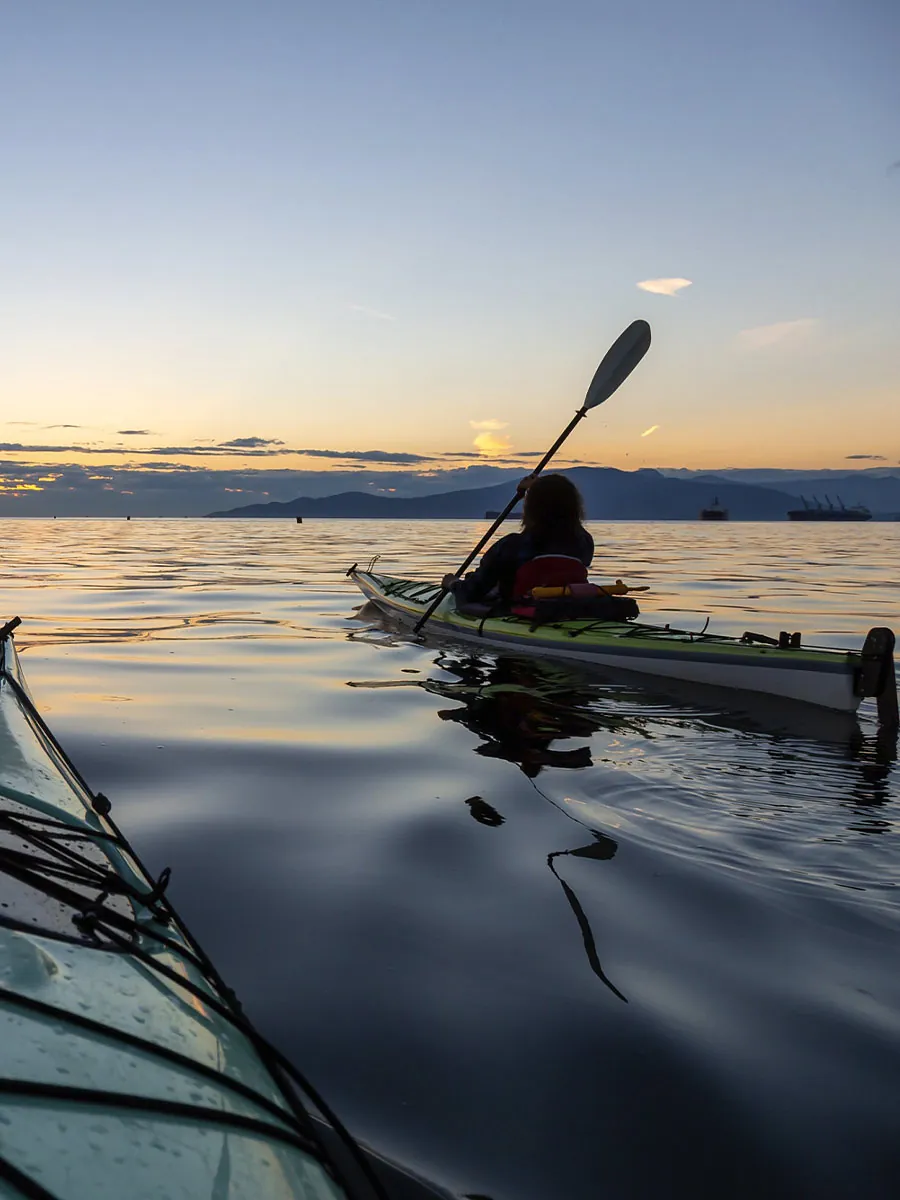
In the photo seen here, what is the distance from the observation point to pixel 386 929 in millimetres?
2994

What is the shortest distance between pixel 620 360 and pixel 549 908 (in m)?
7.47

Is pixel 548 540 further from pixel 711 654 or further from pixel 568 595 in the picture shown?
pixel 711 654

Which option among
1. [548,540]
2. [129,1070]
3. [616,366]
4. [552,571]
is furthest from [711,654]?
[129,1070]

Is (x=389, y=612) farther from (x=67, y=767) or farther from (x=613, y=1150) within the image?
(x=613, y=1150)

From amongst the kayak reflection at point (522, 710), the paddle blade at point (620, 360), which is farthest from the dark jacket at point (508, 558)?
the paddle blade at point (620, 360)

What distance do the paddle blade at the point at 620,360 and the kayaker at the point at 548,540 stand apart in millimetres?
1587

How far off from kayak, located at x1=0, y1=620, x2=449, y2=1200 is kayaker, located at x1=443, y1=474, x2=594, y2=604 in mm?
6527

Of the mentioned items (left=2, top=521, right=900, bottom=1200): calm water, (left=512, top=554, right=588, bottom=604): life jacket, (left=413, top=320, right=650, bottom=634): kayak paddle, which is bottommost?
(left=2, top=521, right=900, bottom=1200): calm water

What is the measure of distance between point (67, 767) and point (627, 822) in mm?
2402

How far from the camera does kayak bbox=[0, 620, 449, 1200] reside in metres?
1.25

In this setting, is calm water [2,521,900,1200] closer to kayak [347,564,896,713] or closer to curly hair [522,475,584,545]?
kayak [347,564,896,713]

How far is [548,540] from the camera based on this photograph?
28.1 feet

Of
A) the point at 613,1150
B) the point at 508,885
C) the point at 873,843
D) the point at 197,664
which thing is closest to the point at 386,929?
the point at 508,885

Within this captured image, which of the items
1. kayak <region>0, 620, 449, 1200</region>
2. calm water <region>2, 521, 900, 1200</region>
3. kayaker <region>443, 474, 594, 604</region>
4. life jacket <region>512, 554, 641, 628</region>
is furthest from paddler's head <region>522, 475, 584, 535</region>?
kayak <region>0, 620, 449, 1200</region>
